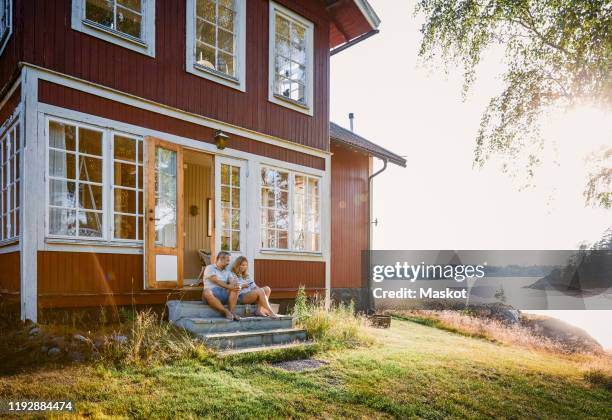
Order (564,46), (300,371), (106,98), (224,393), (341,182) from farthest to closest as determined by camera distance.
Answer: (341,182)
(564,46)
(106,98)
(300,371)
(224,393)

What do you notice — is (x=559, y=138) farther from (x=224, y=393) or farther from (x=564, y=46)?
(x=224, y=393)

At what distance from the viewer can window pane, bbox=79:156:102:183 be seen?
6.37m

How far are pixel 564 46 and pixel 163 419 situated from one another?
30.0 ft

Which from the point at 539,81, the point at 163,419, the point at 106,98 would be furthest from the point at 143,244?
the point at 539,81

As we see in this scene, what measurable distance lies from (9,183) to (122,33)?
2487mm

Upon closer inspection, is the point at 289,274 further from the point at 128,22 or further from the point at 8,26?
the point at 8,26

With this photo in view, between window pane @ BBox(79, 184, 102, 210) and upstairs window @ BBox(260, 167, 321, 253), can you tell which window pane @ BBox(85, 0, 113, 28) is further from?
upstairs window @ BBox(260, 167, 321, 253)

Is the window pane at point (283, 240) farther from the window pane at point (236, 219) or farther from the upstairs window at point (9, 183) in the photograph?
the upstairs window at point (9, 183)

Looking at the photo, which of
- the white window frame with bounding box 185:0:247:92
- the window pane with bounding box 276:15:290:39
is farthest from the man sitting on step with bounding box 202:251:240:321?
the window pane with bounding box 276:15:290:39

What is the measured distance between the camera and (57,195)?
6.15 m

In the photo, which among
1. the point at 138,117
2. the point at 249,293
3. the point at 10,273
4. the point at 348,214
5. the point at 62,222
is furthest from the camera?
the point at 348,214

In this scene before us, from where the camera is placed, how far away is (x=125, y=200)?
22.2ft

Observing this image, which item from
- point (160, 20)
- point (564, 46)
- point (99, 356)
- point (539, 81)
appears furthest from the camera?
point (539, 81)

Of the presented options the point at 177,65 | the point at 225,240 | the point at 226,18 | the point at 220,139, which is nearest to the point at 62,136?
the point at 177,65
